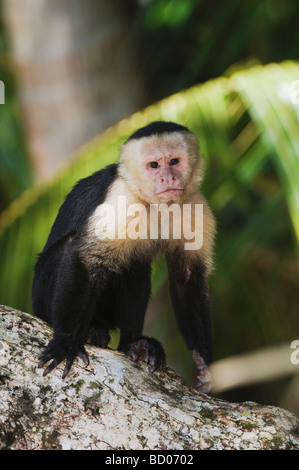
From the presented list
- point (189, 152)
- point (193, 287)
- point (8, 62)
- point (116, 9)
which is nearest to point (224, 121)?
point (189, 152)

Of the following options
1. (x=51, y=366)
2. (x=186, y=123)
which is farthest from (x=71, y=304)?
(x=186, y=123)

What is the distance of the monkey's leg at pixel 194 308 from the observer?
3.77 metres

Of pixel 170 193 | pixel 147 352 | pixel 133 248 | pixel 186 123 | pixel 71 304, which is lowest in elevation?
pixel 147 352

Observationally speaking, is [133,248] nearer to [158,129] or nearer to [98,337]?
[98,337]

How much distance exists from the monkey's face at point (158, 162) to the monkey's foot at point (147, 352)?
0.70 m

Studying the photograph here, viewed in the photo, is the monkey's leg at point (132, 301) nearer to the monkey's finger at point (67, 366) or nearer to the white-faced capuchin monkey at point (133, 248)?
the white-faced capuchin monkey at point (133, 248)

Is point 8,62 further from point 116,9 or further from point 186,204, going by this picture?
point 186,204

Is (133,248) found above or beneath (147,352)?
above

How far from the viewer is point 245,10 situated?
6.32 meters

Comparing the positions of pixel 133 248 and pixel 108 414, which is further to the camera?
pixel 133 248

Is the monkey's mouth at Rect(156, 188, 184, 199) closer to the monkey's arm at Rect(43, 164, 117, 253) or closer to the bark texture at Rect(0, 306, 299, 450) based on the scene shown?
the monkey's arm at Rect(43, 164, 117, 253)

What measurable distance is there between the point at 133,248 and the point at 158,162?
1.48 ft

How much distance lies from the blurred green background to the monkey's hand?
121cm

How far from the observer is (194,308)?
150 inches
